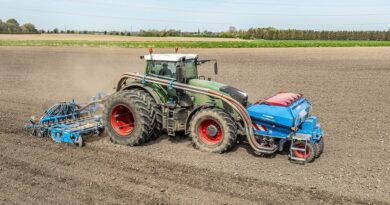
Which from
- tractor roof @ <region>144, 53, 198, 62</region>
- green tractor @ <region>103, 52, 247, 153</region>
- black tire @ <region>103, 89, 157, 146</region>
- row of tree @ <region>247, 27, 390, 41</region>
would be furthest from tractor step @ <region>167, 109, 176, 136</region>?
row of tree @ <region>247, 27, 390, 41</region>

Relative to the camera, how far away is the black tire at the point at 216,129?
331 inches

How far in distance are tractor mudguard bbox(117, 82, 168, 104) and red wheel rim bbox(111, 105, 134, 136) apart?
60 cm

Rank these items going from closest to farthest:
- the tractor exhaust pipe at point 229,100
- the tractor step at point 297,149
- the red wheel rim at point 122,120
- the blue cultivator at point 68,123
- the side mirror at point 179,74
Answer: the tractor step at point 297,149, the tractor exhaust pipe at point 229,100, the side mirror at point 179,74, the blue cultivator at point 68,123, the red wheel rim at point 122,120

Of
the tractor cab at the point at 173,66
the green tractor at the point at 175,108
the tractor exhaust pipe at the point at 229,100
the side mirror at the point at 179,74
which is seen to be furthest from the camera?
the tractor cab at the point at 173,66

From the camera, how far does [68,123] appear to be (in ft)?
33.6

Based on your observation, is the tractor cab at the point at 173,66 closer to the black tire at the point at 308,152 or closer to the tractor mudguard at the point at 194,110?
the tractor mudguard at the point at 194,110

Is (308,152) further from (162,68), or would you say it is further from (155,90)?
(162,68)

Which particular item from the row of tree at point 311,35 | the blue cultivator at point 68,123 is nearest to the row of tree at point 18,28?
the row of tree at point 311,35

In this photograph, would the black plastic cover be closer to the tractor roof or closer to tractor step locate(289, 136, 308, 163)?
the tractor roof

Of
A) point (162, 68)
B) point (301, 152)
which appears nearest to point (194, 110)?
point (162, 68)

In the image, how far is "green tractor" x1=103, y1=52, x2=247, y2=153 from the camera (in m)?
8.61

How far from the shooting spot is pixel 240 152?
886 cm

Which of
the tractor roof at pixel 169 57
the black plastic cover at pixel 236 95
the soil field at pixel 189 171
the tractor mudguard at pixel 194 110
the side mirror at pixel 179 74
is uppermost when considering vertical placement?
the tractor roof at pixel 169 57

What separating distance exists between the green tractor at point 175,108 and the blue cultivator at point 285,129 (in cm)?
→ 38
